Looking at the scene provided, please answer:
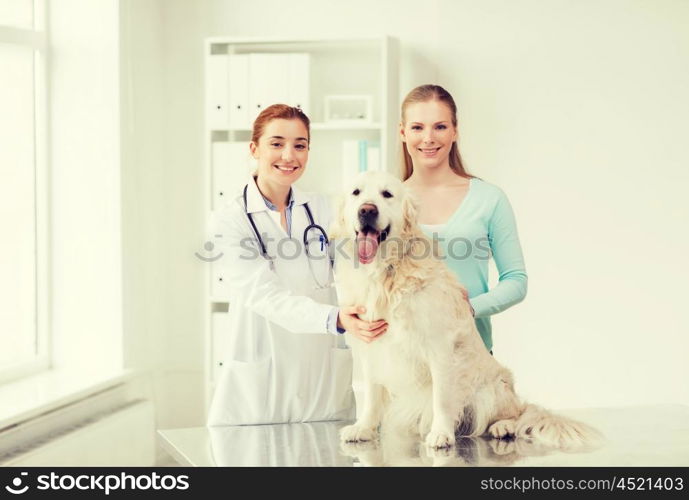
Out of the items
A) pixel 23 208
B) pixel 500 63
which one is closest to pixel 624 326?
pixel 500 63

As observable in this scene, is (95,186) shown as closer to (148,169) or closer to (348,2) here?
(148,169)

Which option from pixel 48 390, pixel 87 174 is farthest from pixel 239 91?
pixel 48 390

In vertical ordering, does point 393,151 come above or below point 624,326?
above

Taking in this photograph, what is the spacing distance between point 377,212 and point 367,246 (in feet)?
0.31

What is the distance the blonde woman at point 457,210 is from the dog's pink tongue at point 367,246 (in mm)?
244

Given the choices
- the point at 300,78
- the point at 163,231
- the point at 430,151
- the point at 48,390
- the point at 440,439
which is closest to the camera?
the point at 440,439

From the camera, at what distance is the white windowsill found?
146 inches

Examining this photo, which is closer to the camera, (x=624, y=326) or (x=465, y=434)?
(x=465, y=434)

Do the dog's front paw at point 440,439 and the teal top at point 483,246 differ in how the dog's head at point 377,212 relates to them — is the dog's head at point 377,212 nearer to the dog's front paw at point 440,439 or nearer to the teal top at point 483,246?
the teal top at point 483,246

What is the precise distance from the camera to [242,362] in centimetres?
263

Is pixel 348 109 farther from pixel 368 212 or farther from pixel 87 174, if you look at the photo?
pixel 368 212

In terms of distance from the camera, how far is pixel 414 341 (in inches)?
86.6

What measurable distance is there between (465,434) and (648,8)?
11.5 feet

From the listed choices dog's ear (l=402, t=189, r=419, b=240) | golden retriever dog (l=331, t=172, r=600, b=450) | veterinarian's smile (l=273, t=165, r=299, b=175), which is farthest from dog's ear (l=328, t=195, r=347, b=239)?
veterinarian's smile (l=273, t=165, r=299, b=175)
